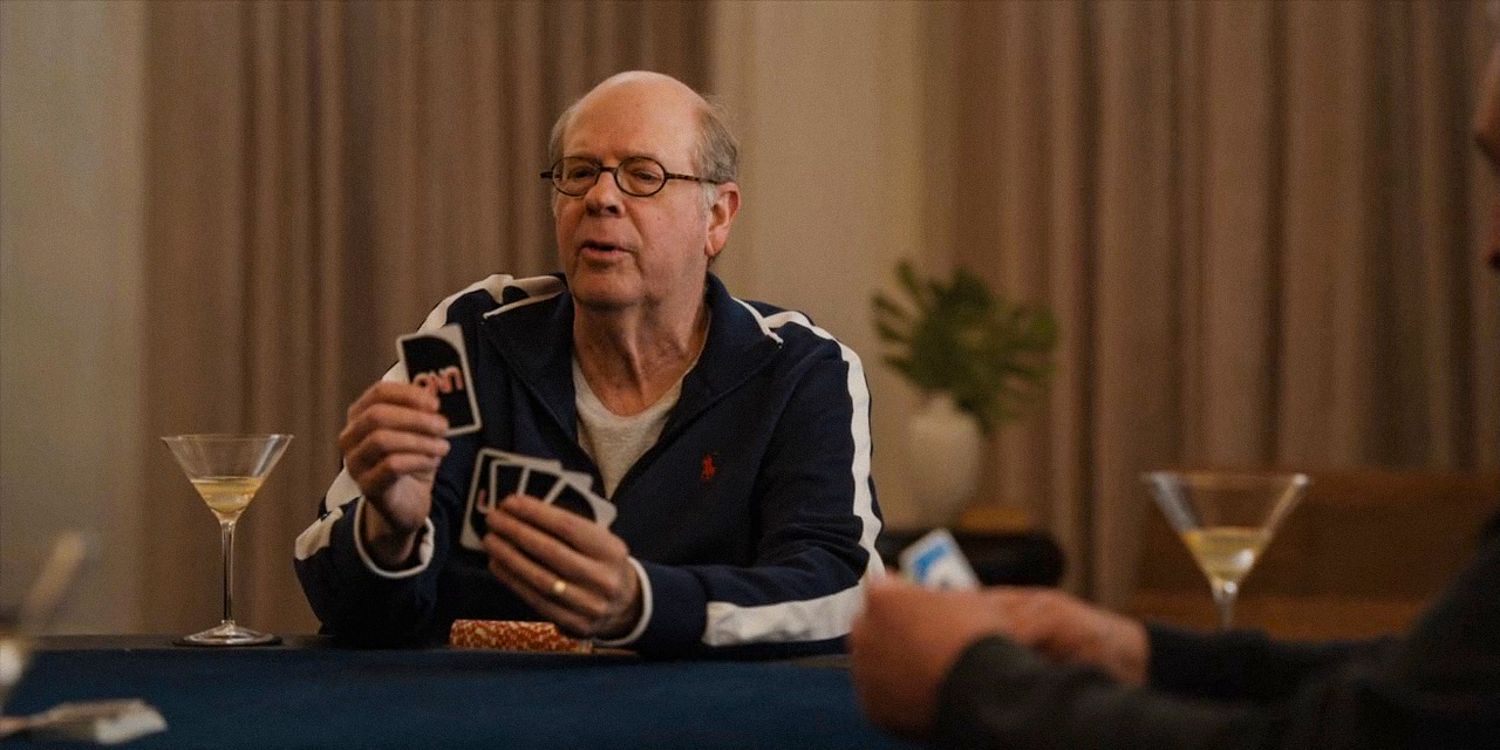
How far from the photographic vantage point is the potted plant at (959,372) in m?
4.04

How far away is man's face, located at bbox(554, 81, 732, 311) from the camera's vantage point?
238cm

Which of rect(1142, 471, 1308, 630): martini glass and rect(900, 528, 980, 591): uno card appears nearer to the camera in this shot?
rect(900, 528, 980, 591): uno card

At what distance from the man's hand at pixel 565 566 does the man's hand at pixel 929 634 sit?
1.82ft

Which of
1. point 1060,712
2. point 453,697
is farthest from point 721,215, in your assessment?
point 1060,712

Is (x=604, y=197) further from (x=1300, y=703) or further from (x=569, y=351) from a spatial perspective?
(x=1300, y=703)

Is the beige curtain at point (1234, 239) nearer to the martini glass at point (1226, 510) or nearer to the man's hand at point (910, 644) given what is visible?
the martini glass at point (1226, 510)

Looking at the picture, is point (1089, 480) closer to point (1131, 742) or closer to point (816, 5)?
point (816, 5)

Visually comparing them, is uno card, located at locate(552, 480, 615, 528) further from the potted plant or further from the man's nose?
the potted plant

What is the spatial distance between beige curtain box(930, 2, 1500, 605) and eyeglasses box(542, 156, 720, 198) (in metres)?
2.08

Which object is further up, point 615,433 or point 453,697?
point 615,433

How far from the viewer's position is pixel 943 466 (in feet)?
13.2

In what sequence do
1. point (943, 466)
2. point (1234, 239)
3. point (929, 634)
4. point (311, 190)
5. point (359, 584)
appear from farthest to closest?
1. point (311, 190)
2. point (1234, 239)
3. point (943, 466)
4. point (359, 584)
5. point (929, 634)

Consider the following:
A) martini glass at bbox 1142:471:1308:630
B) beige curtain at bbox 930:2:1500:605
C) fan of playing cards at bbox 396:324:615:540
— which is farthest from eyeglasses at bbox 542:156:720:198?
beige curtain at bbox 930:2:1500:605

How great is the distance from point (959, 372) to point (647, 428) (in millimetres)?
1843
